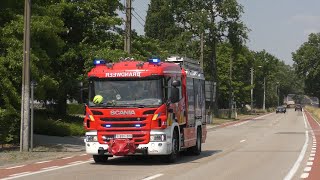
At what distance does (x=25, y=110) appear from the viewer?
20.9 meters

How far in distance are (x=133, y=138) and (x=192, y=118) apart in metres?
3.89

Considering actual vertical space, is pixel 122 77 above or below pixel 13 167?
above

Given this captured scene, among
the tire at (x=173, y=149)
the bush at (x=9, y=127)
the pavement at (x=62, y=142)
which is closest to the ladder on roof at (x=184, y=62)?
the tire at (x=173, y=149)

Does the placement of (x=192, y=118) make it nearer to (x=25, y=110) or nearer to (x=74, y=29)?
(x=25, y=110)

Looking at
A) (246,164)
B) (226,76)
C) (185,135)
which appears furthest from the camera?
(226,76)

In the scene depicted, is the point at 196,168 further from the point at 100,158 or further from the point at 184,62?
the point at 184,62

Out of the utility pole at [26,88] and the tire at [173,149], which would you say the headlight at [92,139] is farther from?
the utility pole at [26,88]

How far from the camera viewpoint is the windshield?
16.4 meters

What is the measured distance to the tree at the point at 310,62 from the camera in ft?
497

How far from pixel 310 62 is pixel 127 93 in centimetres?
14249

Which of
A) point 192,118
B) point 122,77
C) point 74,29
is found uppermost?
point 74,29

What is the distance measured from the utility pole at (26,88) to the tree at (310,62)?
439 ft

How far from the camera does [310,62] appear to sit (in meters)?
153

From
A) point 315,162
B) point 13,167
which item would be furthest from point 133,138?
point 315,162
